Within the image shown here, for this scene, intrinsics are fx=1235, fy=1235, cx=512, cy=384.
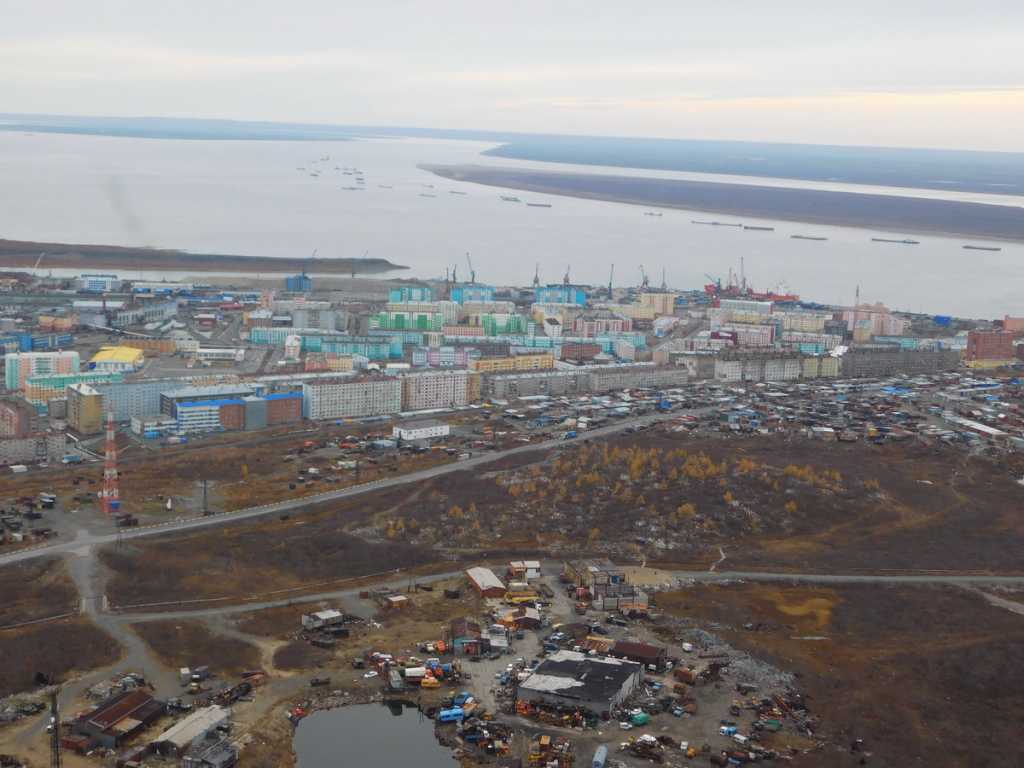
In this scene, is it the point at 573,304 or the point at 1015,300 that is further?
the point at 1015,300

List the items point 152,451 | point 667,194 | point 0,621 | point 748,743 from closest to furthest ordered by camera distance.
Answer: point 748,743 → point 0,621 → point 152,451 → point 667,194

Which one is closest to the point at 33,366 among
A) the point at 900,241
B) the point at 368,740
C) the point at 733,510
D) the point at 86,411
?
the point at 86,411

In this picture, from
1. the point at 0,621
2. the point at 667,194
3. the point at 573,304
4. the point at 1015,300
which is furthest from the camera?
the point at 667,194

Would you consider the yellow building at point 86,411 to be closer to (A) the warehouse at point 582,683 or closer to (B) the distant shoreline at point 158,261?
(A) the warehouse at point 582,683

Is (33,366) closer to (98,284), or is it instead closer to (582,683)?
(98,284)

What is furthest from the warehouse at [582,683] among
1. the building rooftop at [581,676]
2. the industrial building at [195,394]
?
the industrial building at [195,394]

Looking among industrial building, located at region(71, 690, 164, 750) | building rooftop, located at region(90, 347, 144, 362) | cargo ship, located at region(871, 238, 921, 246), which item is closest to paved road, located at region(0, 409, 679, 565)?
industrial building, located at region(71, 690, 164, 750)

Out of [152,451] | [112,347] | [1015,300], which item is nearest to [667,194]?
[1015,300]

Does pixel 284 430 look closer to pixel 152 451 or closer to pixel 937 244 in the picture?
pixel 152 451
